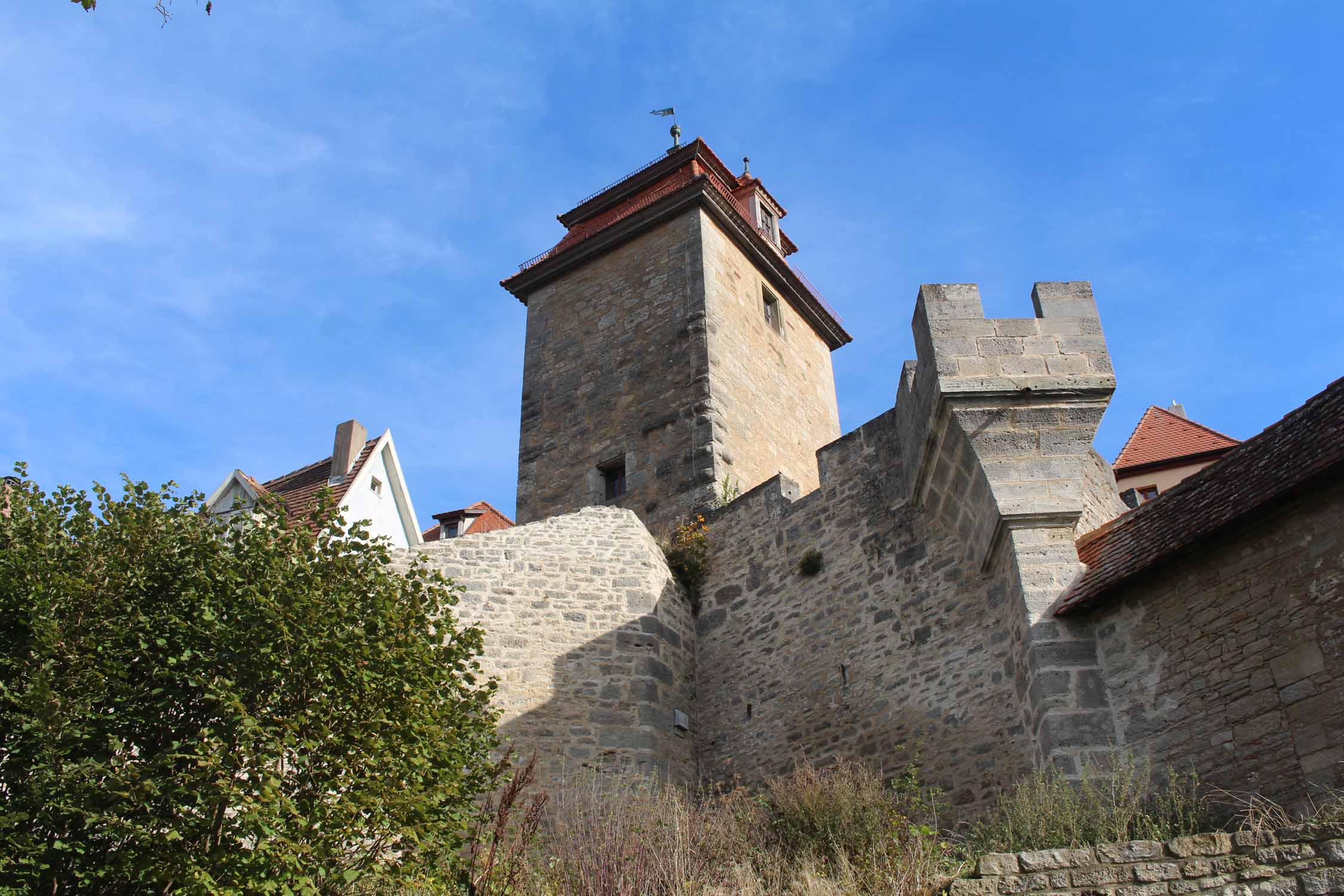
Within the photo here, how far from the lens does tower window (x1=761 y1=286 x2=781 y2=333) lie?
1916 centimetres

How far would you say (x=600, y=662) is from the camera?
1127 cm

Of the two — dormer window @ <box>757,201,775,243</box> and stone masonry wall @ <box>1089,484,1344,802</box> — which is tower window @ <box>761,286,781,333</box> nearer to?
dormer window @ <box>757,201,775,243</box>

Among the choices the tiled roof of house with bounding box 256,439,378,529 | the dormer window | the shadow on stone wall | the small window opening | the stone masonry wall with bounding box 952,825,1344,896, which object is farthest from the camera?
the dormer window

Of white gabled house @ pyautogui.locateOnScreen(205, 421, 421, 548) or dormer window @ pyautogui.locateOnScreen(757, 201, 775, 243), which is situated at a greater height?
dormer window @ pyautogui.locateOnScreen(757, 201, 775, 243)

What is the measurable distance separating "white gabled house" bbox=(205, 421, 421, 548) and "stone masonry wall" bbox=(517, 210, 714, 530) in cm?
171

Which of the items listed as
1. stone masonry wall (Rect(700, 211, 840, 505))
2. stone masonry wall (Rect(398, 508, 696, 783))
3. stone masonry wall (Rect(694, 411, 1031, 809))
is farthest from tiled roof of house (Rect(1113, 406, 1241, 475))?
stone masonry wall (Rect(398, 508, 696, 783))

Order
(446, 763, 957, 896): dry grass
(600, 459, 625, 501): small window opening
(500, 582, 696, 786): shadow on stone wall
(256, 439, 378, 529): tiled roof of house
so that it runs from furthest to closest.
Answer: (600, 459, 625, 501): small window opening, (256, 439, 378, 529): tiled roof of house, (500, 582, 696, 786): shadow on stone wall, (446, 763, 957, 896): dry grass

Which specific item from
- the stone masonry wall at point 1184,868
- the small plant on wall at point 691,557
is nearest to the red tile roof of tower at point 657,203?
the small plant on wall at point 691,557

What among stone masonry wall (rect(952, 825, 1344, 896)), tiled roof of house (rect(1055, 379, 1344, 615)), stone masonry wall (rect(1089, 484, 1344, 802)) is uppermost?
tiled roof of house (rect(1055, 379, 1344, 615))

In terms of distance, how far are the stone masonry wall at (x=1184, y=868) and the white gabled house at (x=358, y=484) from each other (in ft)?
34.4

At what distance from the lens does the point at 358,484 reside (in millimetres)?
15922

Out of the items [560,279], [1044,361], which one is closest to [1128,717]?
[1044,361]

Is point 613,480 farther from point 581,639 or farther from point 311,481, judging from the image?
point 581,639

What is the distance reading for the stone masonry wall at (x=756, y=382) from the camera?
1647 cm
